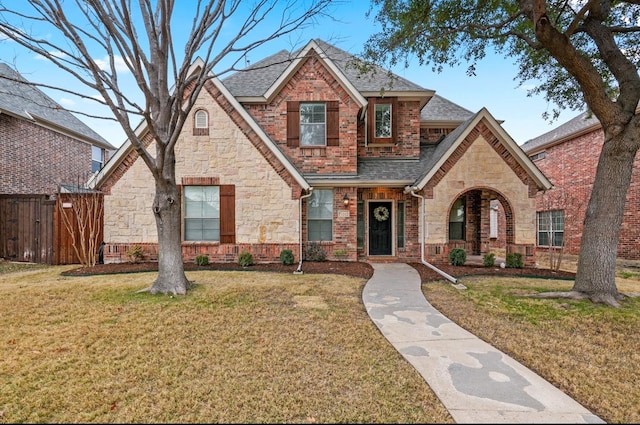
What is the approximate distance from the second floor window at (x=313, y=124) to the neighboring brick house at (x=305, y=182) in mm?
38

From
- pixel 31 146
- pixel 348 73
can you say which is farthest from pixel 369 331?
pixel 31 146

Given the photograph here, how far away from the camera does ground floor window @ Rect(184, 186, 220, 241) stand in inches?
418

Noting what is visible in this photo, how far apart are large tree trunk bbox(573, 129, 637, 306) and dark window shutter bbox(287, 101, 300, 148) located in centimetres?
877

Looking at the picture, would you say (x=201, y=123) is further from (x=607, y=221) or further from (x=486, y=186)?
(x=607, y=221)

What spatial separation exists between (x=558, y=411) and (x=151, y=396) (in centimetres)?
378

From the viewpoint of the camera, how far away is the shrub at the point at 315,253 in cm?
1111

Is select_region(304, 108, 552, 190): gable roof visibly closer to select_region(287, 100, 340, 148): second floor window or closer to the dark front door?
the dark front door

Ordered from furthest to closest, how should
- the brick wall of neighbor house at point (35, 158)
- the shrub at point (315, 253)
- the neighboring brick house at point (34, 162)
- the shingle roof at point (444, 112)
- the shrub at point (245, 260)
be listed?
the shingle roof at point (444, 112) → the brick wall of neighbor house at point (35, 158) → the shrub at point (315, 253) → the neighboring brick house at point (34, 162) → the shrub at point (245, 260)

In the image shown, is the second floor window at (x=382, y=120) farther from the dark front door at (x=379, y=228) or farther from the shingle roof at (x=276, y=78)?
the dark front door at (x=379, y=228)

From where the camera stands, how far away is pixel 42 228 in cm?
1098

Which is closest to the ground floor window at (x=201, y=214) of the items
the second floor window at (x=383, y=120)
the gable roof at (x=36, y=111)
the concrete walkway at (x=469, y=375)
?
the second floor window at (x=383, y=120)

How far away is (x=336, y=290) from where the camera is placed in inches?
282

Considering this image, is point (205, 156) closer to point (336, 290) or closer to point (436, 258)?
point (336, 290)

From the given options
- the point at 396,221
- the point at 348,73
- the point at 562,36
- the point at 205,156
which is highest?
the point at 348,73
